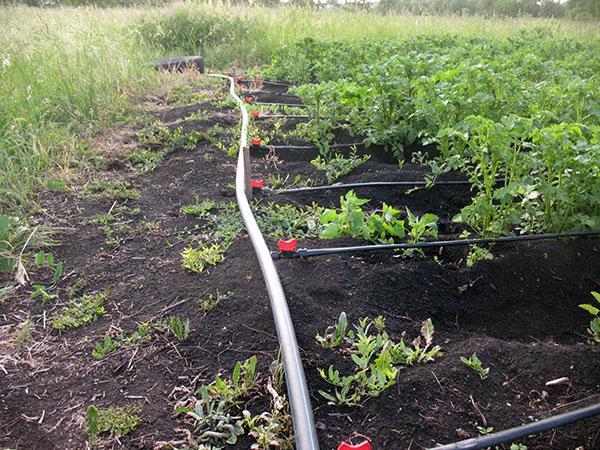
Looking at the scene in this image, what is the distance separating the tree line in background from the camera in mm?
14742

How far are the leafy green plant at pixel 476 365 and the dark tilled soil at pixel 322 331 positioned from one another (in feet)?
0.07

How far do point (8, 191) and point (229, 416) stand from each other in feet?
8.25

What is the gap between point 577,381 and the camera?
1.67 metres

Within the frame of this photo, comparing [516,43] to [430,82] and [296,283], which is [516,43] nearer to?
[430,82]

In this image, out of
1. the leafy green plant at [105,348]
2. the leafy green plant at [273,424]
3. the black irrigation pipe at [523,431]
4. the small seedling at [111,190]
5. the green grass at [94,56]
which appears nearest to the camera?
the black irrigation pipe at [523,431]

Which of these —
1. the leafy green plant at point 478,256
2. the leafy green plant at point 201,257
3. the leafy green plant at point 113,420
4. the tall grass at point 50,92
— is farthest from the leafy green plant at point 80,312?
the leafy green plant at point 478,256

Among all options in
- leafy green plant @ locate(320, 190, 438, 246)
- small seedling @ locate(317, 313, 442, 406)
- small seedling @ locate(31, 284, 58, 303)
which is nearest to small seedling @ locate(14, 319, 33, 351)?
small seedling @ locate(31, 284, 58, 303)

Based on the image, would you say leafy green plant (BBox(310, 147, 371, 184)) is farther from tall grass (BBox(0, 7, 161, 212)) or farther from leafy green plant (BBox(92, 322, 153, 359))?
tall grass (BBox(0, 7, 161, 212))

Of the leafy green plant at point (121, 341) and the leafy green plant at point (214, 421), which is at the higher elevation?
the leafy green plant at point (214, 421)

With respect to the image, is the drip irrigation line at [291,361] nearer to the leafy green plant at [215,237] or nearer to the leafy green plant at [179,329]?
the leafy green plant at [215,237]

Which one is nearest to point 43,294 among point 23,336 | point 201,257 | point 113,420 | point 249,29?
point 23,336

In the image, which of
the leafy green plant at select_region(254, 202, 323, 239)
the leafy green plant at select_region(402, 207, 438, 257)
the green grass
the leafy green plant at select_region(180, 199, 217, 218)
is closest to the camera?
the leafy green plant at select_region(402, 207, 438, 257)

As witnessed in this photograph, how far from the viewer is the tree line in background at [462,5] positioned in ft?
48.4

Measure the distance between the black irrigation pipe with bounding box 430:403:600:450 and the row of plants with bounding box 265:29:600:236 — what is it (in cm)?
116
